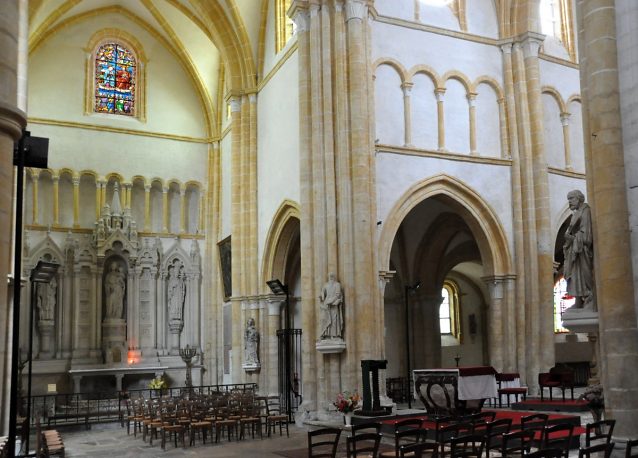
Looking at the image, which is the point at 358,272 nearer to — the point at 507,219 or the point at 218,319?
the point at 507,219

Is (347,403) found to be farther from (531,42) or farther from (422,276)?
(531,42)

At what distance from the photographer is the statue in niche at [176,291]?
30172 mm

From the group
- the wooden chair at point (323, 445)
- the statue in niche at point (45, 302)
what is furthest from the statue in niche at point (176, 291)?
the wooden chair at point (323, 445)

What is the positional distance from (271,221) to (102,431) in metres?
8.28

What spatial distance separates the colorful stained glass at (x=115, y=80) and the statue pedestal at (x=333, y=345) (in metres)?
16.2

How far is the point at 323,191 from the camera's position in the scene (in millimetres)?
20094

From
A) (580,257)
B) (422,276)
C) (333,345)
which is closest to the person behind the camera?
(580,257)

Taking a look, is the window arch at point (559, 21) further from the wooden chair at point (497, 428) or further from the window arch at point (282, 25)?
the wooden chair at point (497, 428)

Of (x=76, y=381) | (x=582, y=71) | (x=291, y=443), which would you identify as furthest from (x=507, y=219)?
(x=76, y=381)

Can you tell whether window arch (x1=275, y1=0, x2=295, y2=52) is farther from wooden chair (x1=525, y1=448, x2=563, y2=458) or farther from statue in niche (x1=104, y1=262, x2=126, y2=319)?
wooden chair (x1=525, y1=448, x2=563, y2=458)

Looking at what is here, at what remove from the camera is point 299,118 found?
21531 mm

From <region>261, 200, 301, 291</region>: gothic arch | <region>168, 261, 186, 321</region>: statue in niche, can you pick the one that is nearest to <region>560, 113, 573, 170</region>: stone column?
<region>261, 200, 301, 291</region>: gothic arch

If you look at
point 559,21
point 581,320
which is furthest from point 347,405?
point 559,21

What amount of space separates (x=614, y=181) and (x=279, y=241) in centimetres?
1526
